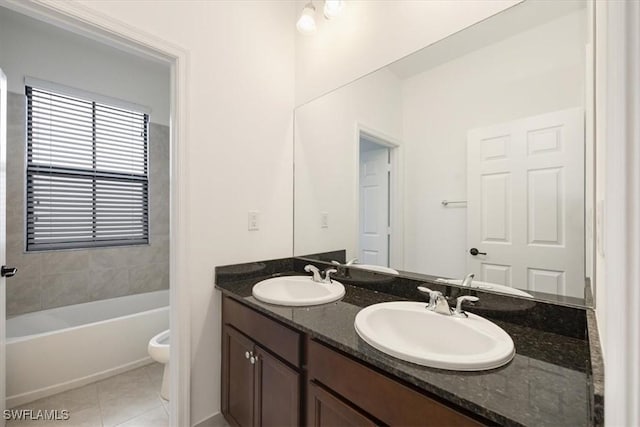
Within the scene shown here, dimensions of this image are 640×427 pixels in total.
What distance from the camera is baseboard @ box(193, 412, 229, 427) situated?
149 centimetres

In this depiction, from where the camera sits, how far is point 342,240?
172 centimetres

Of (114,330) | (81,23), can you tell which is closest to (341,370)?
(81,23)

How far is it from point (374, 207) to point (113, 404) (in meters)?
2.04

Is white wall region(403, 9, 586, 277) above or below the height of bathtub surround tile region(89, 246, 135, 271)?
above

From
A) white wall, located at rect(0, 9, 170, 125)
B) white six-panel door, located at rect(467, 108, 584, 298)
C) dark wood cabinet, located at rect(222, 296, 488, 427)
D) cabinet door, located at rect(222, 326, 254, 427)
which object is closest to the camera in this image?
dark wood cabinet, located at rect(222, 296, 488, 427)

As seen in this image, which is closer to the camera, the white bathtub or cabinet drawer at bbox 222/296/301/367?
cabinet drawer at bbox 222/296/301/367

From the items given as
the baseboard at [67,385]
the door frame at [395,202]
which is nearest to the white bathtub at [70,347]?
the baseboard at [67,385]

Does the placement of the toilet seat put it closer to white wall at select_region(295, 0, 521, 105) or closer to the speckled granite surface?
white wall at select_region(295, 0, 521, 105)

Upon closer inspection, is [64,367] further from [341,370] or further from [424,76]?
[424,76]

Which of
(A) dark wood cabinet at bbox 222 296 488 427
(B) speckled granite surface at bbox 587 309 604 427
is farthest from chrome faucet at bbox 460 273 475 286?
(A) dark wood cabinet at bbox 222 296 488 427

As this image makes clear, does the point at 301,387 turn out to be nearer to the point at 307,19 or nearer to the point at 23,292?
the point at 307,19

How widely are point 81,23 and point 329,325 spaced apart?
1565mm

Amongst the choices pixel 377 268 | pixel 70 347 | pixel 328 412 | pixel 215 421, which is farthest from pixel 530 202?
pixel 70 347

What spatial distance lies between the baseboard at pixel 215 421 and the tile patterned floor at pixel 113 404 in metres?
0.28
